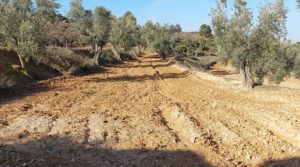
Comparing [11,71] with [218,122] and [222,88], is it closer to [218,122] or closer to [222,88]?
[222,88]

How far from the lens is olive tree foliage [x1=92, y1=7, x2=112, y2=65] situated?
5262cm

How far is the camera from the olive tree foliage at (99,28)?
173 ft

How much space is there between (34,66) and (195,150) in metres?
24.6

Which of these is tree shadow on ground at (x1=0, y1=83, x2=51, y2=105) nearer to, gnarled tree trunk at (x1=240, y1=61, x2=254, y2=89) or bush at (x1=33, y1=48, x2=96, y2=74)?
bush at (x1=33, y1=48, x2=96, y2=74)

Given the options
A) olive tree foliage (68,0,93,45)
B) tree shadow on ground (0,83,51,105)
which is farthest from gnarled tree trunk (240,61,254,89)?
A: olive tree foliage (68,0,93,45)

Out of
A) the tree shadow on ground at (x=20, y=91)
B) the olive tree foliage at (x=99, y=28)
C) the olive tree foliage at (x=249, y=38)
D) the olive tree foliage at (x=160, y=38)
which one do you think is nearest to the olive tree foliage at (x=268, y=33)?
the olive tree foliage at (x=249, y=38)

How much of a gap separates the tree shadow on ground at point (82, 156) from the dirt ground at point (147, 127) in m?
0.03

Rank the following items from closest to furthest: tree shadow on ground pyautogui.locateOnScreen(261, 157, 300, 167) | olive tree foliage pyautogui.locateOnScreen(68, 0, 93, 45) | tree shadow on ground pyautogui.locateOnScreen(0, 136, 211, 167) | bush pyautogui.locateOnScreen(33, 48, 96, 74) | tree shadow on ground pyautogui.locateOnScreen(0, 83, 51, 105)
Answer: tree shadow on ground pyautogui.locateOnScreen(0, 136, 211, 167)
tree shadow on ground pyautogui.locateOnScreen(261, 157, 300, 167)
tree shadow on ground pyautogui.locateOnScreen(0, 83, 51, 105)
bush pyautogui.locateOnScreen(33, 48, 96, 74)
olive tree foliage pyautogui.locateOnScreen(68, 0, 93, 45)

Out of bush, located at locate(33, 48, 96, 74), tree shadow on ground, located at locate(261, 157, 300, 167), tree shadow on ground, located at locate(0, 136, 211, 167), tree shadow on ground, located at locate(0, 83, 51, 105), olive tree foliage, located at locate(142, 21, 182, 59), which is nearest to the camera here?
tree shadow on ground, located at locate(0, 136, 211, 167)

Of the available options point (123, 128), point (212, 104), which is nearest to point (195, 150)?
point (123, 128)

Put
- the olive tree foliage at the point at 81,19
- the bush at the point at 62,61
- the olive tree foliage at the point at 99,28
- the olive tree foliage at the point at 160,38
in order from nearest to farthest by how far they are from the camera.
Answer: the bush at the point at 62,61
the olive tree foliage at the point at 81,19
the olive tree foliage at the point at 99,28
the olive tree foliage at the point at 160,38

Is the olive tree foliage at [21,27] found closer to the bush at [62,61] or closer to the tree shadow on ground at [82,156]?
the bush at [62,61]

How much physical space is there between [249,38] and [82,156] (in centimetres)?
1978

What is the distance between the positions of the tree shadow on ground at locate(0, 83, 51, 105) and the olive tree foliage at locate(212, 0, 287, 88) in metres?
13.7
